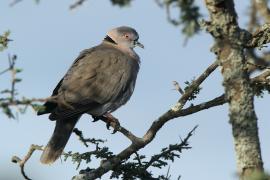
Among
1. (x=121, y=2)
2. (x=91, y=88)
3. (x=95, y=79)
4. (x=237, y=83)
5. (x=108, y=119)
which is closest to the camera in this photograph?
(x=121, y=2)

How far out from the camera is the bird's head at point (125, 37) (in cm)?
883

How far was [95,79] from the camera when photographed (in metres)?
7.50

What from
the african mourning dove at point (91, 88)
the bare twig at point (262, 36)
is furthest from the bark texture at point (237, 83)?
the african mourning dove at point (91, 88)

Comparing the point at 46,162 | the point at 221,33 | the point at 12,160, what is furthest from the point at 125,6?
the point at 46,162

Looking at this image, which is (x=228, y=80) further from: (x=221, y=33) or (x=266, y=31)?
(x=266, y=31)

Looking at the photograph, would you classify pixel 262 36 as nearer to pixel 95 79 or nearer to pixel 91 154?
pixel 91 154

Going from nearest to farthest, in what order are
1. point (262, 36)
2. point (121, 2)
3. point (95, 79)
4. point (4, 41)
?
1. point (121, 2)
2. point (4, 41)
3. point (262, 36)
4. point (95, 79)

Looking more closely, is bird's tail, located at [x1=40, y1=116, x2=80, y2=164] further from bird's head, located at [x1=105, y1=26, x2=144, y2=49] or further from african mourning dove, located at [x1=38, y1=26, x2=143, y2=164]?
bird's head, located at [x1=105, y1=26, x2=144, y2=49]

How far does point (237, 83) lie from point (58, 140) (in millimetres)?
3747

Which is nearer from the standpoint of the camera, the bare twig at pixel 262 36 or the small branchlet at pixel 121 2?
the small branchlet at pixel 121 2

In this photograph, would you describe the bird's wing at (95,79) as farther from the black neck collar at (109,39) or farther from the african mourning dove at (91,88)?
the black neck collar at (109,39)

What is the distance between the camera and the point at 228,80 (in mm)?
3283

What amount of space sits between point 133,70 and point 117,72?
1.04ft

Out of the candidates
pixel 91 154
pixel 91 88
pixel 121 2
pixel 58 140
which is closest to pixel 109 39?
pixel 91 88
